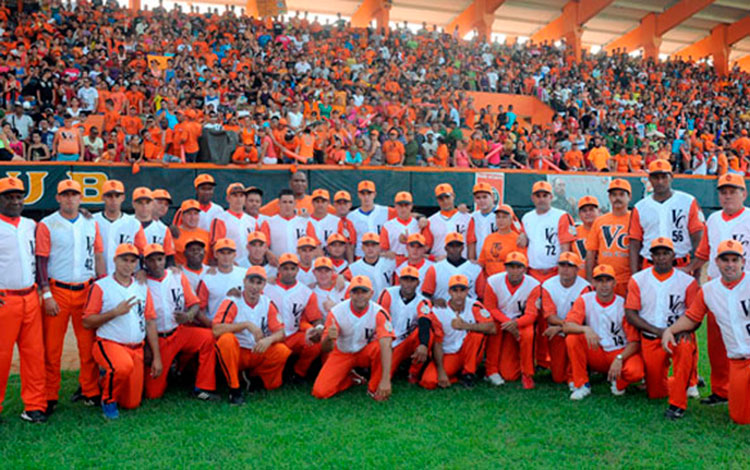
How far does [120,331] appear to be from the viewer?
5.49 metres

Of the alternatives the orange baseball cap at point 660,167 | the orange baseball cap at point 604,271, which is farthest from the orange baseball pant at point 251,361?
the orange baseball cap at point 660,167

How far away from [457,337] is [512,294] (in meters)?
0.76

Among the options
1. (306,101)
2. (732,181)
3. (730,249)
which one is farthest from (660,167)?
(306,101)

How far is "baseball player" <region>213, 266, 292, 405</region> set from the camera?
5.86 m

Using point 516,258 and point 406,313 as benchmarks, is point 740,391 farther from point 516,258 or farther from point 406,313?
point 406,313

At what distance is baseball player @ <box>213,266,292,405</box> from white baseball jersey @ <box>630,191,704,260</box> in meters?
3.85

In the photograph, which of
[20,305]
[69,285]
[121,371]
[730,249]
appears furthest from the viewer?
[69,285]

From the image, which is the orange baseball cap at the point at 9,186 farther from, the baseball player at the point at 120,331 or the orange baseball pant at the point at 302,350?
the orange baseball pant at the point at 302,350

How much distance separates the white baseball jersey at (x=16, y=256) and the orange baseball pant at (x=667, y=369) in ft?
18.5

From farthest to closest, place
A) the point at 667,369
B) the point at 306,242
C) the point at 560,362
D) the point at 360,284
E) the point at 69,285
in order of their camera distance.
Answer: the point at 306,242
the point at 560,362
the point at 360,284
the point at 667,369
the point at 69,285

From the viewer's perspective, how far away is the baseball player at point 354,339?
5969 millimetres

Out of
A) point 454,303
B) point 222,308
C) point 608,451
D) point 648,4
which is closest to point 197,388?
point 222,308

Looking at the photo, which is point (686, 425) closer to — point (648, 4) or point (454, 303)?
point (454, 303)

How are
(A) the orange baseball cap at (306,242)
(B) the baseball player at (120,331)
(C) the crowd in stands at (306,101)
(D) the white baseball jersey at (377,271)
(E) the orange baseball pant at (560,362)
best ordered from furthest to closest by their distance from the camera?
(C) the crowd in stands at (306,101) < (D) the white baseball jersey at (377,271) < (A) the orange baseball cap at (306,242) < (E) the orange baseball pant at (560,362) < (B) the baseball player at (120,331)
